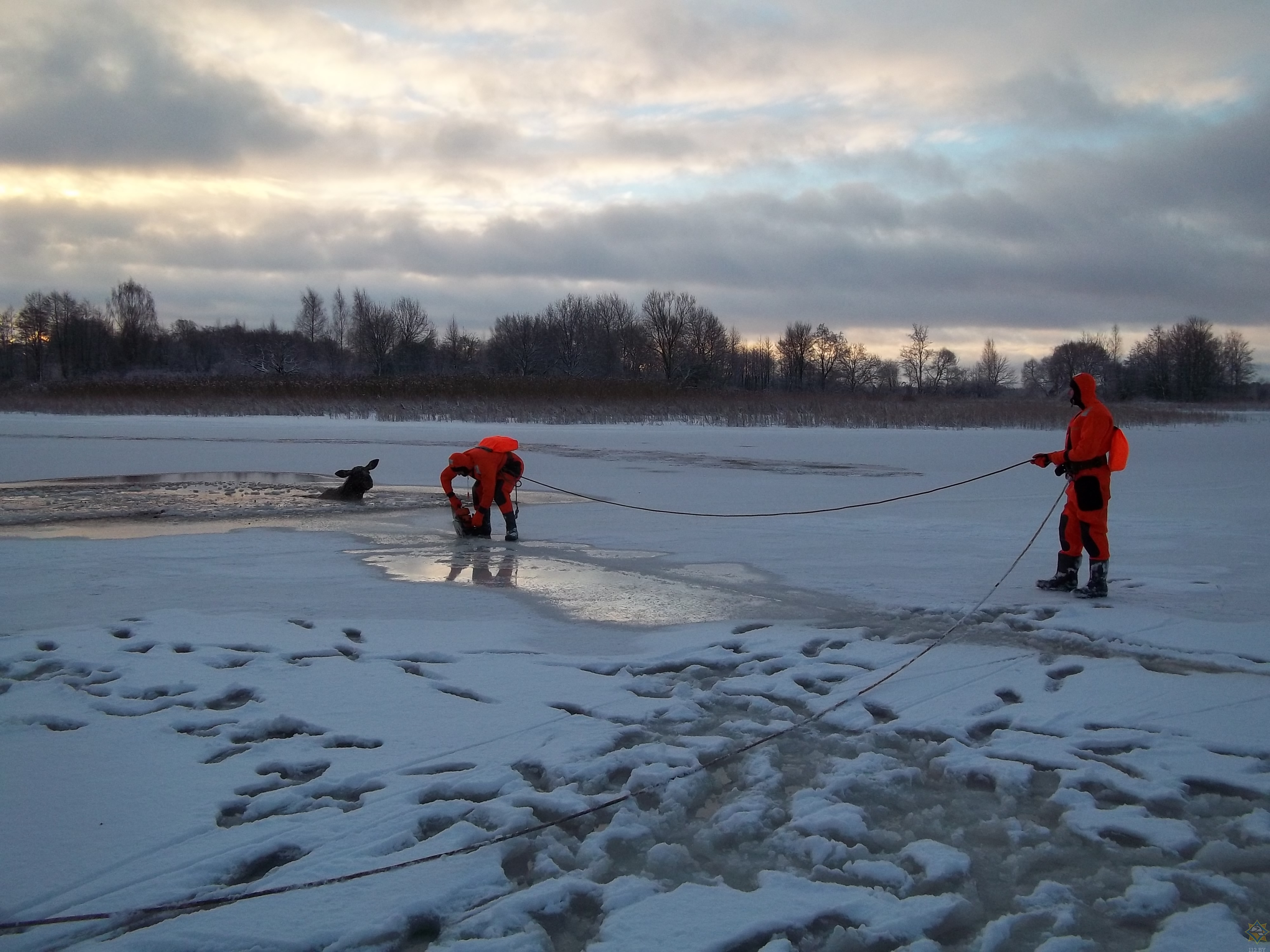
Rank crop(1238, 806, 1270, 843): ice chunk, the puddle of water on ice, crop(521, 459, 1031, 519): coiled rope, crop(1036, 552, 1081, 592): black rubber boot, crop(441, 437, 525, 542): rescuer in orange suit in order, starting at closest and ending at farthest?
1. crop(1238, 806, 1270, 843): ice chunk
2. the puddle of water on ice
3. crop(1036, 552, 1081, 592): black rubber boot
4. crop(441, 437, 525, 542): rescuer in orange suit
5. crop(521, 459, 1031, 519): coiled rope

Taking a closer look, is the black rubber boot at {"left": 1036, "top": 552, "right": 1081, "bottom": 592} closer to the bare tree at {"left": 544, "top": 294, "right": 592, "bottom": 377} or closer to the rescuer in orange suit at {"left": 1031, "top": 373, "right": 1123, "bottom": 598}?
the rescuer in orange suit at {"left": 1031, "top": 373, "right": 1123, "bottom": 598}

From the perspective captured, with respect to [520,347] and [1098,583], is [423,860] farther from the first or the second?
[520,347]

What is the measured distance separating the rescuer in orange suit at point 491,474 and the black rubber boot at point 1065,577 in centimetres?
452

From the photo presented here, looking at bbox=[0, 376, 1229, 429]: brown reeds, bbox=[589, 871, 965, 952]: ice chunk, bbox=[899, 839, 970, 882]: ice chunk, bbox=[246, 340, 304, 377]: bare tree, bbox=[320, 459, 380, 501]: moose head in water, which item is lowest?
bbox=[589, 871, 965, 952]: ice chunk

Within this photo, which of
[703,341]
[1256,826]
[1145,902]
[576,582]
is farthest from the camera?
[703,341]

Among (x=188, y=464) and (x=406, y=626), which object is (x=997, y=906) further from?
(x=188, y=464)

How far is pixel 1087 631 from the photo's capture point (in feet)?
18.1

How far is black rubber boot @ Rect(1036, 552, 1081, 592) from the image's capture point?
6500 mm

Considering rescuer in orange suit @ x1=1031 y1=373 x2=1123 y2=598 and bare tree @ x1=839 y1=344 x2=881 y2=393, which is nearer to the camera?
rescuer in orange suit @ x1=1031 y1=373 x2=1123 y2=598

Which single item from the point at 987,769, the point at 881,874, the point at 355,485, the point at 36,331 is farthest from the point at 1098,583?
the point at 36,331

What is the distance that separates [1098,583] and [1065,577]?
0.85 ft

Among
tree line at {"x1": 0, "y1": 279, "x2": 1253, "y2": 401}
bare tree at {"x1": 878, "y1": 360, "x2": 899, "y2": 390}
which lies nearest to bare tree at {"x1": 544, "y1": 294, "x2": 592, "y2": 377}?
tree line at {"x1": 0, "y1": 279, "x2": 1253, "y2": 401}

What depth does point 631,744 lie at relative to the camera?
393cm

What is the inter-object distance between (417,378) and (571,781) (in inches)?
1583
